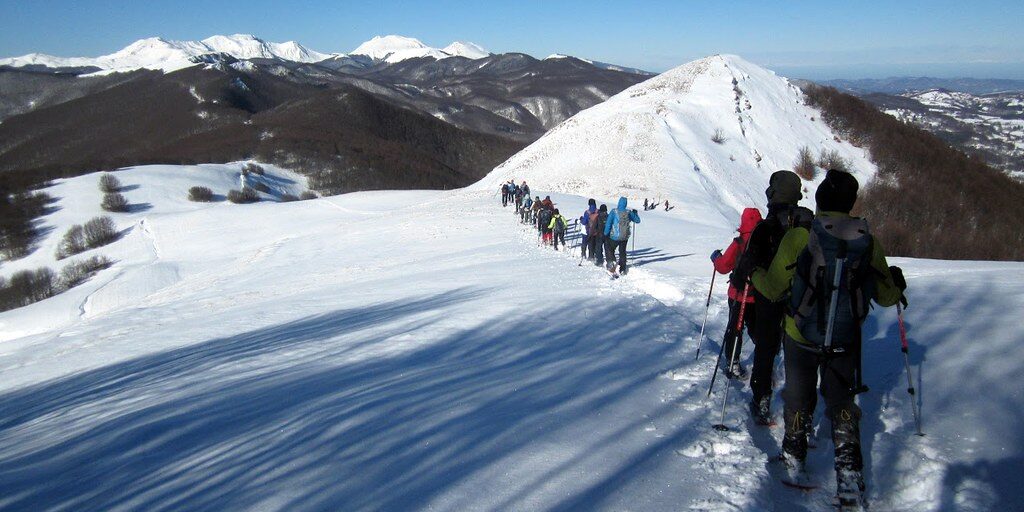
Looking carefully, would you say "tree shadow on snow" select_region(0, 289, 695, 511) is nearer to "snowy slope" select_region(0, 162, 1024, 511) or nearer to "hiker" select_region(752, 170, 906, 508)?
"snowy slope" select_region(0, 162, 1024, 511)

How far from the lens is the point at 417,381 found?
555cm

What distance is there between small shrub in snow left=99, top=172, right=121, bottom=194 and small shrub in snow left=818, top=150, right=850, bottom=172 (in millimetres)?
67659

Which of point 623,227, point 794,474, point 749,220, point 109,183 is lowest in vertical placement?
point 794,474

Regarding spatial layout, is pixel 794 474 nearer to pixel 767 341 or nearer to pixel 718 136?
pixel 767 341

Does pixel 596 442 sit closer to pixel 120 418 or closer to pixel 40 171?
pixel 120 418

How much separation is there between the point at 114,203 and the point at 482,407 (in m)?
66.8

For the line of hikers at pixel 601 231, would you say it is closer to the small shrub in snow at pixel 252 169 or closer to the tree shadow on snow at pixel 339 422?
the tree shadow on snow at pixel 339 422

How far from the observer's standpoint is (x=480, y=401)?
16.0ft

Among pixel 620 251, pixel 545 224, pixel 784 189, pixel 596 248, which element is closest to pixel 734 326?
pixel 784 189

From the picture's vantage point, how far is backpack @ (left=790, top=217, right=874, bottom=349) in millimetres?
3170

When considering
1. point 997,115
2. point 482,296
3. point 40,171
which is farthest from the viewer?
point 997,115

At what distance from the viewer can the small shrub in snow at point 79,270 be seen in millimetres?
35091

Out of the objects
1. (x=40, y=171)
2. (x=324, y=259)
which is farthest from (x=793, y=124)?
(x=40, y=171)

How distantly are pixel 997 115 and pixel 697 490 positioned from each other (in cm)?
18120
